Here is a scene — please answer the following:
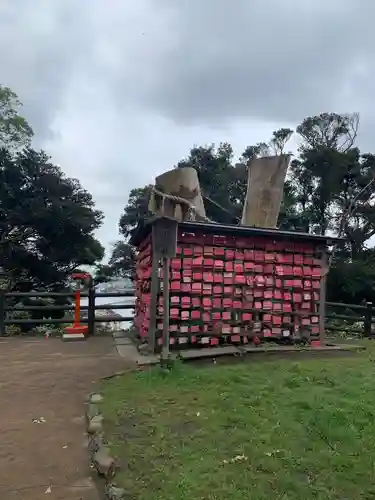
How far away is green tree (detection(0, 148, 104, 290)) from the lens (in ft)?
44.4

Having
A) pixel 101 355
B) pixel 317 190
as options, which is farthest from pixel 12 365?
pixel 317 190

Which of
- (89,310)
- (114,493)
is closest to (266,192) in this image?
(89,310)

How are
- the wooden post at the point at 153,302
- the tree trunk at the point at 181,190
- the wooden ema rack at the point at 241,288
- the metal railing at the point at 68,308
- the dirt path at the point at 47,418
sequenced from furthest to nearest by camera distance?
the metal railing at the point at 68,308 < the tree trunk at the point at 181,190 < the wooden ema rack at the point at 241,288 < the wooden post at the point at 153,302 < the dirt path at the point at 47,418

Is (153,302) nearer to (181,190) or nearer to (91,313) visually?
(91,313)

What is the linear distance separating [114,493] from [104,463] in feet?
1.35

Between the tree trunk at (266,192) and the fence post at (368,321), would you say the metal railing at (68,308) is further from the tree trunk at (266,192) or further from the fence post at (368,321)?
the fence post at (368,321)

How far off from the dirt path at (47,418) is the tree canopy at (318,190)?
11.3 meters

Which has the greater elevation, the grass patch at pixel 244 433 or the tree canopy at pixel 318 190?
the tree canopy at pixel 318 190

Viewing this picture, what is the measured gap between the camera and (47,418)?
414cm

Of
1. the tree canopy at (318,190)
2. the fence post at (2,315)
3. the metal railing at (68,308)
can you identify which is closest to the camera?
the fence post at (2,315)

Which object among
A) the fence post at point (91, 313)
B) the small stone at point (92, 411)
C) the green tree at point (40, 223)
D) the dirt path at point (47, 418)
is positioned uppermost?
the green tree at point (40, 223)

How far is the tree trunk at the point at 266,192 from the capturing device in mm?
9445

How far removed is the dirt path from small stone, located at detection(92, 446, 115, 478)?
83 millimetres

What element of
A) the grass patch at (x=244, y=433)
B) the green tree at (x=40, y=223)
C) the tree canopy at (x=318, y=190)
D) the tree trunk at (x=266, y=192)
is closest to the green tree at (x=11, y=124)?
the green tree at (x=40, y=223)
